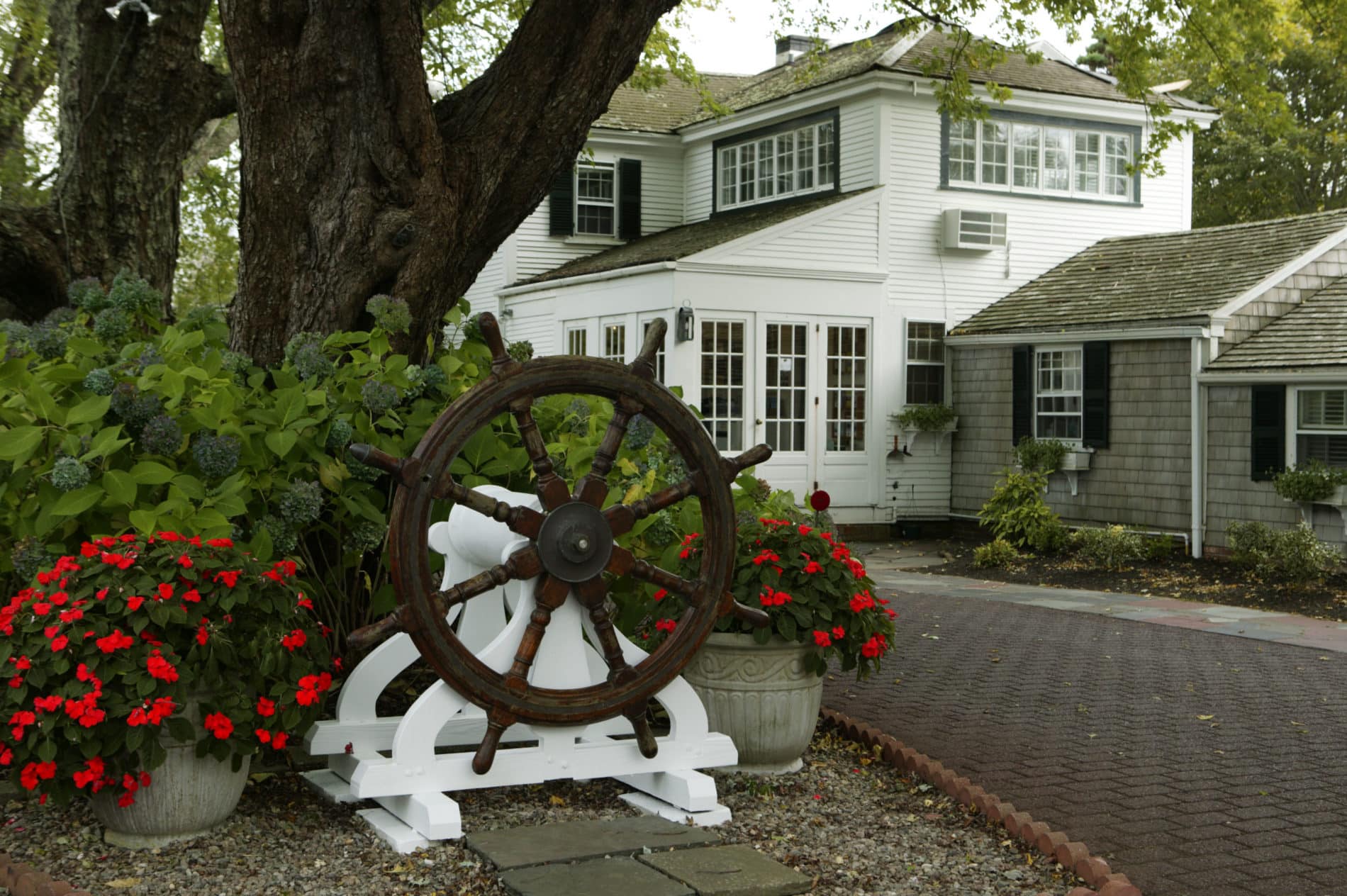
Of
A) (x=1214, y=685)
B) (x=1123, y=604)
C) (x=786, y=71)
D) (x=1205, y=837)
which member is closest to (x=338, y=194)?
(x=1205, y=837)

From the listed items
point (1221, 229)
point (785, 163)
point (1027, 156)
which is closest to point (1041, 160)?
point (1027, 156)

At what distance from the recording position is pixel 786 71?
22594mm

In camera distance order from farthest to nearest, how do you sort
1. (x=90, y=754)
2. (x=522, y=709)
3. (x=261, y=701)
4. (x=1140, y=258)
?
(x=1140, y=258) < (x=522, y=709) < (x=261, y=701) < (x=90, y=754)

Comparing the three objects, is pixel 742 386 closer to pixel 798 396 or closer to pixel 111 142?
pixel 798 396

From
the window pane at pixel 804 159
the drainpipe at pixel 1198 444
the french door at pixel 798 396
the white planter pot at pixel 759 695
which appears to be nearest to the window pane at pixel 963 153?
the window pane at pixel 804 159

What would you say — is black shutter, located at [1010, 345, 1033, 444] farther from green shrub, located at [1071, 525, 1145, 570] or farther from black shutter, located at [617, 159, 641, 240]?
black shutter, located at [617, 159, 641, 240]

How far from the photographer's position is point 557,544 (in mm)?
4945

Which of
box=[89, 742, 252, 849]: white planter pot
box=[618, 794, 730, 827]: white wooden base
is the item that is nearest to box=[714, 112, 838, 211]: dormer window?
box=[618, 794, 730, 827]: white wooden base

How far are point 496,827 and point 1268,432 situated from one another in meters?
12.5

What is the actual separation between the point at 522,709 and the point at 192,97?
7.35 meters

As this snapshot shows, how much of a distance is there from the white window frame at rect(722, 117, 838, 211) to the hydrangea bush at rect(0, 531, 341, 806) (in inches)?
630

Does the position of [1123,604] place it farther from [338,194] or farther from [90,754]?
[90,754]

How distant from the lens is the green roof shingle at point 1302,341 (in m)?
14.8

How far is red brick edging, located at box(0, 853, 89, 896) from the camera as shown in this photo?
393 cm
